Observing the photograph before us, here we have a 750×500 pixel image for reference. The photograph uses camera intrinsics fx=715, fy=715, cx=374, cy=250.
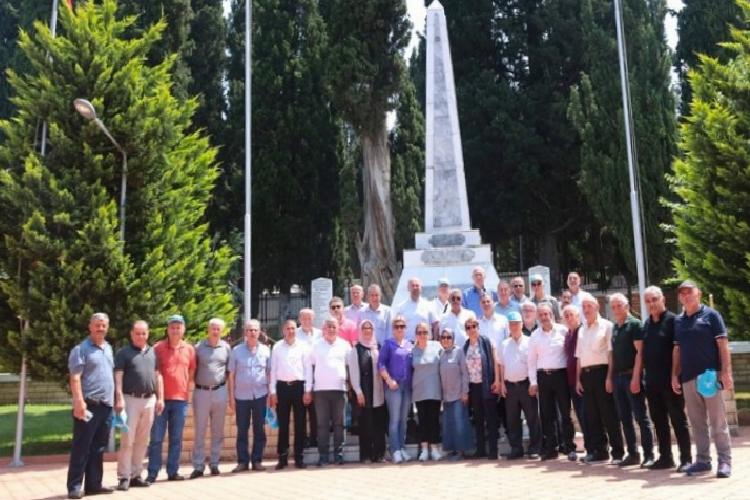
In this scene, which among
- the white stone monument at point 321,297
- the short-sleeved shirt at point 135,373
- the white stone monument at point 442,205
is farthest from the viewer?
the white stone monument at point 321,297

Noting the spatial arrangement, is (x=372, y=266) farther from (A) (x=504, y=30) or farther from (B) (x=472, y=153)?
(A) (x=504, y=30)

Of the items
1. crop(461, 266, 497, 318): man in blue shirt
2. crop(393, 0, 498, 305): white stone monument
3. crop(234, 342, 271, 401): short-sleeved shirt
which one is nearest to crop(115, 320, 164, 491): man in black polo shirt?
crop(234, 342, 271, 401): short-sleeved shirt

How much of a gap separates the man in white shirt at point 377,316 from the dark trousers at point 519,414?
1.68 m

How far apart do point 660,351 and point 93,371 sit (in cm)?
487

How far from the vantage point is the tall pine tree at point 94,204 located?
9219mm

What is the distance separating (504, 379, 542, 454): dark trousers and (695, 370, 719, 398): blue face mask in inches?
77.5

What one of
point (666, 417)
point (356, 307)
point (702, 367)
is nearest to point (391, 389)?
point (356, 307)

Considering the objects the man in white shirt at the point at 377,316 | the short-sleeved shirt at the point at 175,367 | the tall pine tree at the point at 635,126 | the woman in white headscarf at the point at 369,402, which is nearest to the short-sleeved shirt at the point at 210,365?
the short-sleeved shirt at the point at 175,367

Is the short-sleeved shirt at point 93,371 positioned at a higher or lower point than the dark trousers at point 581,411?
higher

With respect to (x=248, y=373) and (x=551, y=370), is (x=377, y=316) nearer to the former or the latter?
(x=248, y=373)

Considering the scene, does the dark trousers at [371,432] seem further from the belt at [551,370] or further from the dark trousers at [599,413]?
the dark trousers at [599,413]

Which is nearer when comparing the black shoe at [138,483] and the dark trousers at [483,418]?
the black shoe at [138,483]

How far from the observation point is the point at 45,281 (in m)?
9.23

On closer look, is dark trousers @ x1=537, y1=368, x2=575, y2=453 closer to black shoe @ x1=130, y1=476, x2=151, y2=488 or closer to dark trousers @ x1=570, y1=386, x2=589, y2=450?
dark trousers @ x1=570, y1=386, x2=589, y2=450
